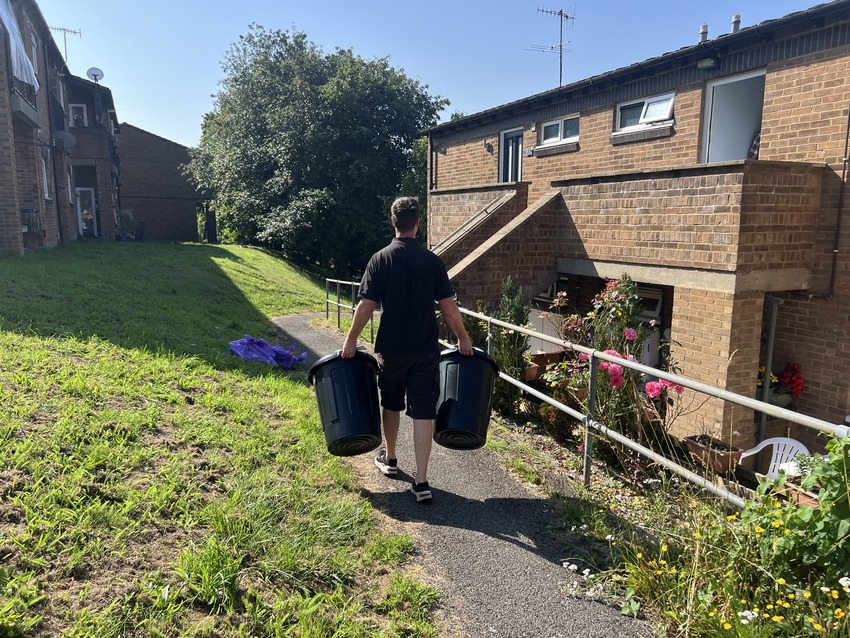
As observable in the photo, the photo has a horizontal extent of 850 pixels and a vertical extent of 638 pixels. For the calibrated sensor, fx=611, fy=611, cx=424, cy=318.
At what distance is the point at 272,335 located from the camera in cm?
1059

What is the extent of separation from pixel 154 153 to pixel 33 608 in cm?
3784

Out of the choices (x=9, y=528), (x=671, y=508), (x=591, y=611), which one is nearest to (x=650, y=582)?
(x=591, y=611)

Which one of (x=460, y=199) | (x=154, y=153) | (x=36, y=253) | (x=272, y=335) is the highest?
(x=154, y=153)

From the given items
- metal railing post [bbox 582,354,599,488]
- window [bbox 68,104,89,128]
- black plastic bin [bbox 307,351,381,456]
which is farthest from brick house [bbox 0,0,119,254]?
metal railing post [bbox 582,354,599,488]

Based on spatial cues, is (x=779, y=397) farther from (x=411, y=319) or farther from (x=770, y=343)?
(x=411, y=319)

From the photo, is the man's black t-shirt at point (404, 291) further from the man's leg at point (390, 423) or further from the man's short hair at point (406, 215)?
the man's leg at point (390, 423)

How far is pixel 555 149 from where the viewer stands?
11.7 m

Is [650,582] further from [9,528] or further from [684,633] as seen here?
[9,528]

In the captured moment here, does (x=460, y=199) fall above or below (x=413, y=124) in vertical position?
below

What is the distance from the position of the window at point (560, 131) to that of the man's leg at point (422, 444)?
8.72 m

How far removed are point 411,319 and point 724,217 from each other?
171 inches

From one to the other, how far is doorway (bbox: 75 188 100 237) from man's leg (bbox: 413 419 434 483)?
26.6 m

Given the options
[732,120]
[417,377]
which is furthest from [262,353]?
[732,120]

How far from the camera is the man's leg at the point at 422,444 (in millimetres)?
3992
